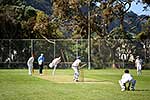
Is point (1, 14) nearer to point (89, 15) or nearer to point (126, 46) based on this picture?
point (89, 15)

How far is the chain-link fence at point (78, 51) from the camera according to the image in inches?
2226

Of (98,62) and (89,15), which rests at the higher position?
(89,15)

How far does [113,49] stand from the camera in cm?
5812

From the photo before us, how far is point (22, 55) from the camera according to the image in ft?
186

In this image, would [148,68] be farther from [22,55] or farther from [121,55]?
[22,55]

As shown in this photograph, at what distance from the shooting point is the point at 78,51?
188 feet

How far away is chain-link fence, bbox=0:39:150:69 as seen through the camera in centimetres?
5653

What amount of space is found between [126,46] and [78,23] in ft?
33.5

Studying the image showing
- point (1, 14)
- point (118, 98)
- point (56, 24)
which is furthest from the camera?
point (56, 24)

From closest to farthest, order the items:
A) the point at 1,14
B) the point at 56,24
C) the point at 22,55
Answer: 1. the point at 22,55
2. the point at 1,14
3. the point at 56,24

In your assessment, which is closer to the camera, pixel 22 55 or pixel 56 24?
pixel 22 55

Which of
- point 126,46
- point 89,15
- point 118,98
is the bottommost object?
point 118,98

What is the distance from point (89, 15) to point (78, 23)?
2302mm

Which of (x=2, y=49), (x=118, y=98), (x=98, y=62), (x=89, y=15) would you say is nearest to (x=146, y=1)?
(x=89, y=15)
